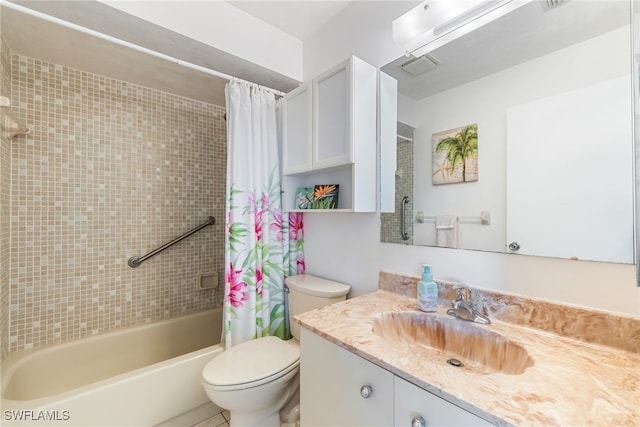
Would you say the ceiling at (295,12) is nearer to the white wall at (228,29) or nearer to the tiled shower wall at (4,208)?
the white wall at (228,29)

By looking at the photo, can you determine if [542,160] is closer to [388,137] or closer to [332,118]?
[388,137]

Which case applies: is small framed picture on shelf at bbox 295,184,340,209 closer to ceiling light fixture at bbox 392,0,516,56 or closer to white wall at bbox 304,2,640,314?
white wall at bbox 304,2,640,314

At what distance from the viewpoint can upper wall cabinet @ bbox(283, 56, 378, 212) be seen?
51.6 inches

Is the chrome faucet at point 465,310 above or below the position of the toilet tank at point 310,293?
above

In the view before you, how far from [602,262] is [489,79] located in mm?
755

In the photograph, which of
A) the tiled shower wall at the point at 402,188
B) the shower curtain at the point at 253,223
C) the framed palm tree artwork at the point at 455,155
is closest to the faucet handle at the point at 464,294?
the tiled shower wall at the point at 402,188

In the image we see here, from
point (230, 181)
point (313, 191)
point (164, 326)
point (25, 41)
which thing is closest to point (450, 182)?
point (313, 191)

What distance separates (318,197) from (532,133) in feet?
3.44

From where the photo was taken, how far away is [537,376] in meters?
0.65

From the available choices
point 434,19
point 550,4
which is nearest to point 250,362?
point 434,19

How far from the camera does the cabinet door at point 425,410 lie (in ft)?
1.87

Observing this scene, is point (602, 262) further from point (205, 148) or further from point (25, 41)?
point (25, 41)

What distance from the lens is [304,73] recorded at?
1.89 meters

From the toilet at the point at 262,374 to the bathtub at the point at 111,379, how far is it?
0.32m
